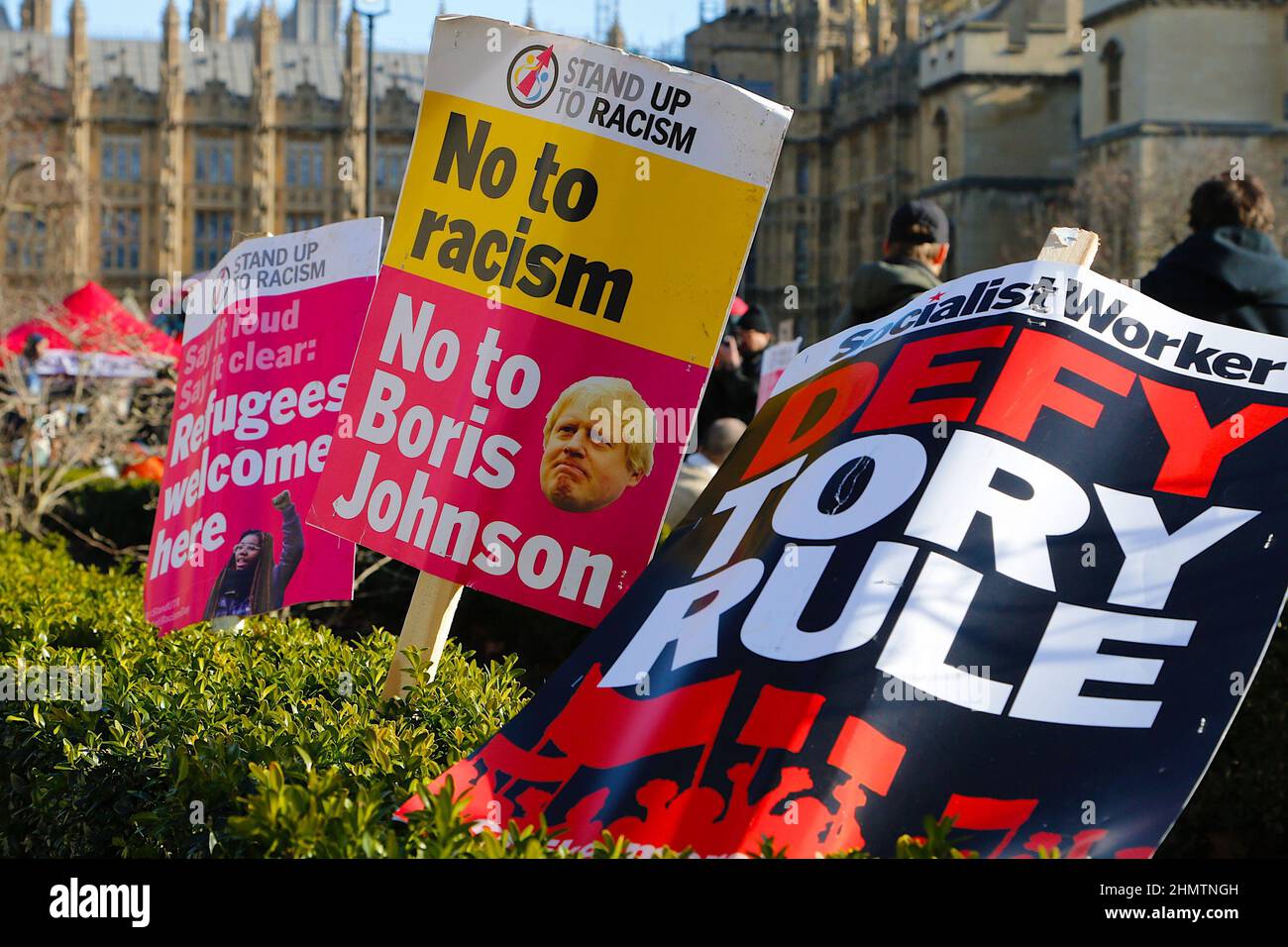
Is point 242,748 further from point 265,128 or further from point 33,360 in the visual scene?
point 265,128

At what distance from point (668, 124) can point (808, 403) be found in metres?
0.71

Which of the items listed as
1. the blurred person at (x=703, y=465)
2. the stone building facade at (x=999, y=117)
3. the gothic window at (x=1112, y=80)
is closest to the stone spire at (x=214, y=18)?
the stone building facade at (x=999, y=117)

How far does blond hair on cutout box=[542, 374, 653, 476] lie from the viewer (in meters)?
3.64

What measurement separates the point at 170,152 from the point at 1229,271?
244 feet

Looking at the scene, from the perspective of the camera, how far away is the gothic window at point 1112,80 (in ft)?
145

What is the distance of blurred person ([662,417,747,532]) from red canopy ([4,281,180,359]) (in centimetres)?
742

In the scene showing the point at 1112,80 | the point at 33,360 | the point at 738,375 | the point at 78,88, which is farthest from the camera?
the point at 78,88

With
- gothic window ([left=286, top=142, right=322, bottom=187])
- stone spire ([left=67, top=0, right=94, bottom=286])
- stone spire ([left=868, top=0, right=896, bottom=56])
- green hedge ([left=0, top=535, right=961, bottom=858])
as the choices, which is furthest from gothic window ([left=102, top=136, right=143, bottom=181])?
green hedge ([left=0, top=535, right=961, bottom=858])

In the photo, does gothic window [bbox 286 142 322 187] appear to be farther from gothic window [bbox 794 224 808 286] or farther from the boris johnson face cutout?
the boris johnson face cutout

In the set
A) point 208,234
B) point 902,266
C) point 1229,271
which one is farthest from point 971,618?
point 208,234

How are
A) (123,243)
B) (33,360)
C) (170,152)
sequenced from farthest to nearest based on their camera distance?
(170,152) < (123,243) < (33,360)

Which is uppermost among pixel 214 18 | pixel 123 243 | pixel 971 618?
pixel 214 18

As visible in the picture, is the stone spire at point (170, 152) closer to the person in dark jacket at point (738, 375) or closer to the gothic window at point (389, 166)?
the gothic window at point (389, 166)

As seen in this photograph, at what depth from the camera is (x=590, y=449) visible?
365 cm
